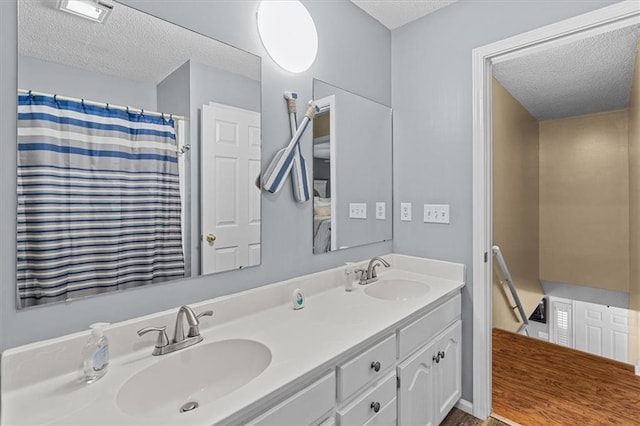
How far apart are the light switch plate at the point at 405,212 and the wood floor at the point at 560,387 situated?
1.21m

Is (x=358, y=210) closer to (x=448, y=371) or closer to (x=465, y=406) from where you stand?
(x=448, y=371)

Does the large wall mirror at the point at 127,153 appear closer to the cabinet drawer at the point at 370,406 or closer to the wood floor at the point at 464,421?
the cabinet drawer at the point at 370,406

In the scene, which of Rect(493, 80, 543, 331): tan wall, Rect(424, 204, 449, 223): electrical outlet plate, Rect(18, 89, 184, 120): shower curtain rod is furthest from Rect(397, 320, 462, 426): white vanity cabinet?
Rect(493, 80, 543, 331): tan wall

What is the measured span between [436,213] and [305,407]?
1406 millimetres

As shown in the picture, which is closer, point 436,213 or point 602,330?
point 436,213

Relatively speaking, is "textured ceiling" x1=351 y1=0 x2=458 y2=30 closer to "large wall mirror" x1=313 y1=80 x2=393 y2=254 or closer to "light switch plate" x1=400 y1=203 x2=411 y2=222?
"large wall mirror" x1=313 y1=80 x2=393 y2=254

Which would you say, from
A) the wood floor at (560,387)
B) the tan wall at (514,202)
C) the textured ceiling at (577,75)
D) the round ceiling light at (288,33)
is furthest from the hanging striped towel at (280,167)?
the tan wall at (514,202)

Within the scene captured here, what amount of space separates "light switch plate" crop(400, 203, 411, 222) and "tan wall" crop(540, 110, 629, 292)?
334 centimetres

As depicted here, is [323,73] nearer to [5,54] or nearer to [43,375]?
[5,54]

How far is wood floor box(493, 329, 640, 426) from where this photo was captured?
1.93 meters

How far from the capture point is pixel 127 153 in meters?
1.12

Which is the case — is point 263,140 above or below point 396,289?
above

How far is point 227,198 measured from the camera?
54.4 inches

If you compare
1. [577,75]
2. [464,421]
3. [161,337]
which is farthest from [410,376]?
[577,75]
